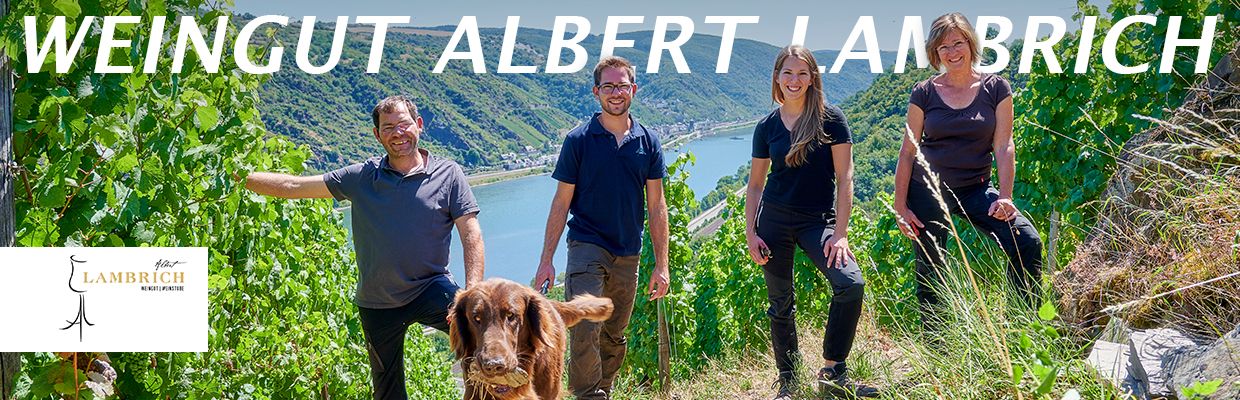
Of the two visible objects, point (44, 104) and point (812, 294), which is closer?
point (44, 104)

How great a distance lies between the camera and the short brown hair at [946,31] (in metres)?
4.38

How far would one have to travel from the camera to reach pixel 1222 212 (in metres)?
3.43

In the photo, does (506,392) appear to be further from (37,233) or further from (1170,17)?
(1170,17)

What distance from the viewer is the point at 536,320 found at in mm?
3113

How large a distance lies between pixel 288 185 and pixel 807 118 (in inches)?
99.3

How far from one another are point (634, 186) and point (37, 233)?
260 cm

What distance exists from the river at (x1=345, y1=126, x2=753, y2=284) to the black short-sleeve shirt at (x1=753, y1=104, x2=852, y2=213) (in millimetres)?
65686

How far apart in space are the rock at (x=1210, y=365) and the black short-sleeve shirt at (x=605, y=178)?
96.2 inches

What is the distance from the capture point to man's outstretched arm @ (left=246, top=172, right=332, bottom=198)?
432 centimetres

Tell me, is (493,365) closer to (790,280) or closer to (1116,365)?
(1116,365)

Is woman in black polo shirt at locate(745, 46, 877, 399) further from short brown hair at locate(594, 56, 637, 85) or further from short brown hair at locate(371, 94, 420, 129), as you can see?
short brown hair at locate(371, 94, 420, 129)

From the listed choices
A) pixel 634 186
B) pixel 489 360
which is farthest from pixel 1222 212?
pixel 489 360

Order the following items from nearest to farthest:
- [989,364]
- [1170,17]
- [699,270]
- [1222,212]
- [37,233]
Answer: [37,233] → [989,364] → [1222,212] → [1170,17] → [699,270]

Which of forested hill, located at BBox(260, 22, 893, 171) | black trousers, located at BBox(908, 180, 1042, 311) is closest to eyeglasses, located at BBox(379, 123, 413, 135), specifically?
black trousers, located at BBox(908, 180, 1042, 311)
